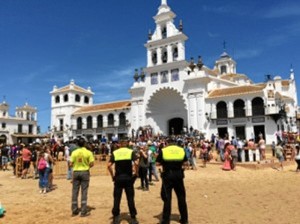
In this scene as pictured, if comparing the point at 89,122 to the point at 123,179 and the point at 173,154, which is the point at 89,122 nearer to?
the point at 123,179

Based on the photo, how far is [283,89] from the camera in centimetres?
4278

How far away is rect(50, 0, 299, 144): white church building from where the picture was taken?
30.5m

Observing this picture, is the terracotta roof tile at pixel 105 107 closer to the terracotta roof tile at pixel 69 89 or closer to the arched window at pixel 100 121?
the arched window at pixel 100 121

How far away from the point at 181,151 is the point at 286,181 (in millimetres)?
7748

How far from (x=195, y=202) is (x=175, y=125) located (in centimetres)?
2744

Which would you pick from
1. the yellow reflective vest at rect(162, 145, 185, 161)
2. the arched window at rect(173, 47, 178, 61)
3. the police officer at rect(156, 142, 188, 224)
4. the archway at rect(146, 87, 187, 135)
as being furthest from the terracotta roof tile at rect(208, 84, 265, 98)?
the police officer at rect(156, 142, 188, 224)

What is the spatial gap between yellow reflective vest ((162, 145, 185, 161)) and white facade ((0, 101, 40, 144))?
5070cm

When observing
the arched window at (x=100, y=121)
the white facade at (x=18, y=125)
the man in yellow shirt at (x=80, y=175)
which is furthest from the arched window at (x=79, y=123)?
the man in yellow shirt at (x=80, y=175)

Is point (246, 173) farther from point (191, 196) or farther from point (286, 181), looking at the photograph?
point (191, 196)

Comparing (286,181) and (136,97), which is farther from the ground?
(136,97)

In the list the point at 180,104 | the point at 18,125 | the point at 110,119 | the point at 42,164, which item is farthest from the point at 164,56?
the point at 18,125

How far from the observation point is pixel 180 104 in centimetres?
3500

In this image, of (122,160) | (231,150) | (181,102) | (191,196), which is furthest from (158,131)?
(122,160)

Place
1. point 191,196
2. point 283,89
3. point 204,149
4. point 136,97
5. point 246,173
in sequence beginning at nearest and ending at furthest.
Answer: point 191,196, point 246,173, point 204,149, point 136,97, point 283,89
